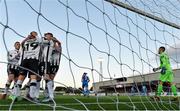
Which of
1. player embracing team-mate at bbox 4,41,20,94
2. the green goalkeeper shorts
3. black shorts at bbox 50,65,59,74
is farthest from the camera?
the green goalkeeper shorts

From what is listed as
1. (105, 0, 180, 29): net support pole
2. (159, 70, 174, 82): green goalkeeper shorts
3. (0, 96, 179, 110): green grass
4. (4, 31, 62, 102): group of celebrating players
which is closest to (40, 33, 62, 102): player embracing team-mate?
(4, 31, 62, 102): group of celebrating players

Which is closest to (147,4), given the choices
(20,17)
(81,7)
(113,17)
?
(113,17)

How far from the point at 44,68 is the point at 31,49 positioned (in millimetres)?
440

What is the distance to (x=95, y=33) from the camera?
555 centimetres

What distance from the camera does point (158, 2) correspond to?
25.8 feet

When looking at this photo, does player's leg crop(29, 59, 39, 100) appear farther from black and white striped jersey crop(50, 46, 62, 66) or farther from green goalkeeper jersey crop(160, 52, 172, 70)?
green goalkeeper jersey crop(160, 52, 172, 70)

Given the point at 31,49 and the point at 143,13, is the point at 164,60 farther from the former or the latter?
the point at 31,49

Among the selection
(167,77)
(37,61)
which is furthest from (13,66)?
(167,77)

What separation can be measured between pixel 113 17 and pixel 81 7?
2.60ft

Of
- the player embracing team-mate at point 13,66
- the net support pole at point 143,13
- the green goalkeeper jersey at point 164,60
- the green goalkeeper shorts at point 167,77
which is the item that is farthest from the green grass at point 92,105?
the net support pole at point 143,13

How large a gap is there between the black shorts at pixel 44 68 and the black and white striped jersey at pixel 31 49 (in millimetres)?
256

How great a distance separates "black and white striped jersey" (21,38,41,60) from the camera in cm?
590

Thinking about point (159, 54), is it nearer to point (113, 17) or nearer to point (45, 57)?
point (113, 17)

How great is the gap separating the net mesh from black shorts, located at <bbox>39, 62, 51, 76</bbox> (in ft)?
0.85
